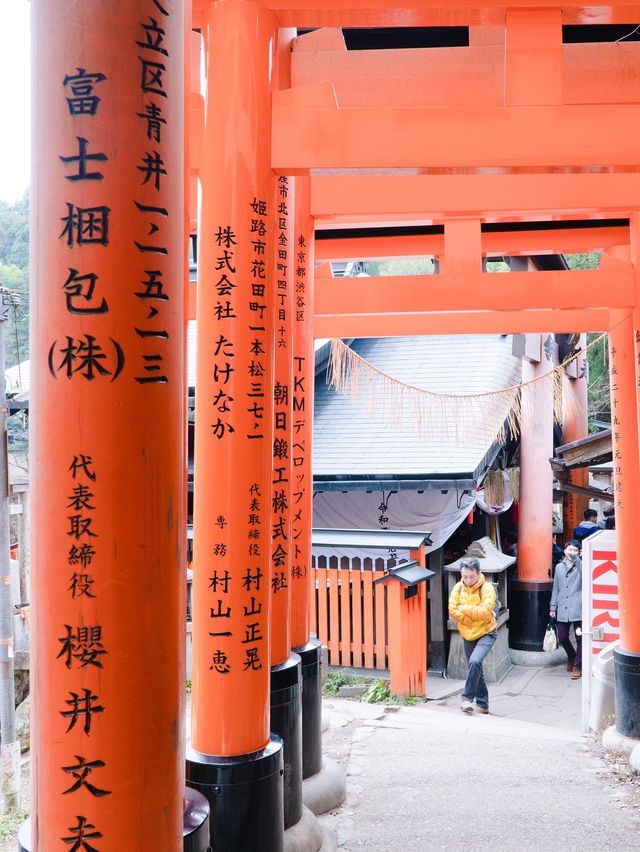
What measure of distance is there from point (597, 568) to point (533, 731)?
1.65 m

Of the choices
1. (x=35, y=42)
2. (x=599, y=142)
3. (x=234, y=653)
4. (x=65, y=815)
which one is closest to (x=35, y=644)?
(x=65, y=815)

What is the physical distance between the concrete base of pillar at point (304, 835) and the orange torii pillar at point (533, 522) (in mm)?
8522

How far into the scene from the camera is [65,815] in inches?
81.3


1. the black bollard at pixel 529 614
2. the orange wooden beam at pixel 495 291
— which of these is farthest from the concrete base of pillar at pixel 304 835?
the black bollard at pixel 529 614

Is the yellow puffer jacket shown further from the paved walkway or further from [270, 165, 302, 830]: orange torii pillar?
[270, 165, 302, 830]: orange torii pillar

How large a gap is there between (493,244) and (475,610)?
365 centimetres

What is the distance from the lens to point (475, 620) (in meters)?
8.87

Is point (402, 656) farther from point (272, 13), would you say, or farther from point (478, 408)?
point (272, 13)

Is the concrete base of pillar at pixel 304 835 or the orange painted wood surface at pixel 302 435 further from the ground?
the orange painted wood surface at pixel 302 435

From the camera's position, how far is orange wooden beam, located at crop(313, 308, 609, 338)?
820 cm

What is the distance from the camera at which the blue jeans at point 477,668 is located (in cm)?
878

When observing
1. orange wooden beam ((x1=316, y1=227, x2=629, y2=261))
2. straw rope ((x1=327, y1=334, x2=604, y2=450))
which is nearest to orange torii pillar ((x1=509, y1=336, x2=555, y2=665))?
straw rope ((x1=327, y1=334, x2=604, y2=450))

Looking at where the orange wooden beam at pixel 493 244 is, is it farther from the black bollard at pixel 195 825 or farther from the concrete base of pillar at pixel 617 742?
the black bollard at pixel 195 825

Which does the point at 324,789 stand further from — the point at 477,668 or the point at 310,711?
the point at 477,668
